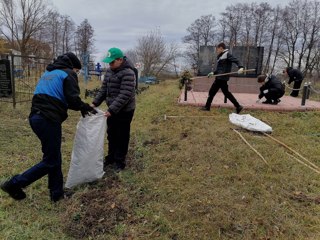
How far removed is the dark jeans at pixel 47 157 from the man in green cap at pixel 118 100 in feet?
2.49

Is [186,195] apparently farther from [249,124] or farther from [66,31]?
[66,31]

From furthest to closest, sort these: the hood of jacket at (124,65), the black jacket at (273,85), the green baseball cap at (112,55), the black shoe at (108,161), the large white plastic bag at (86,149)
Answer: the black jacket at (273,85)
the black shoe at (108,161)
the hood of jacket at (124,65)
the green baseball cap at (112,55)
the large white plastic bag at (86,149)

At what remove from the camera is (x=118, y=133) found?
4.04 metres

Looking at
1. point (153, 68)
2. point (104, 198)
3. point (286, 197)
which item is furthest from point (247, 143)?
point (153, 68)

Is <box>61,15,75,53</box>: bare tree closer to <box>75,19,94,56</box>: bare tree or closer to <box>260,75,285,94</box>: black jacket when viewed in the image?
<box>75,19,94,56</box>: bare tree

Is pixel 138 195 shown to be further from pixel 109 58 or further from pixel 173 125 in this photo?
pixel 173 125

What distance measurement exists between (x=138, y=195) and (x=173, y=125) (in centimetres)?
301

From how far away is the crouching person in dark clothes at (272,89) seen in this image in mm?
7879

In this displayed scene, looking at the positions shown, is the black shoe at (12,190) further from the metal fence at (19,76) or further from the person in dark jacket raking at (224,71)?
the metal fence at (19,76)

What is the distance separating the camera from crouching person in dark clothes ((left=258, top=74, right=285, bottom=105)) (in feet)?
25.8

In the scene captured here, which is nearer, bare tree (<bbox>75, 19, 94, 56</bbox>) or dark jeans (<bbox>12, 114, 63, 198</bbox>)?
dark jeans (<bbox>12, 114, 63, 198</bbox>)

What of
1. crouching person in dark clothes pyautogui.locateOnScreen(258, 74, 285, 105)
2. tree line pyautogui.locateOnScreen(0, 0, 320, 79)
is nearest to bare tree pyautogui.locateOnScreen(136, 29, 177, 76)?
tree line pyautogui.locateOnScreen(0, 0, 320, 79)

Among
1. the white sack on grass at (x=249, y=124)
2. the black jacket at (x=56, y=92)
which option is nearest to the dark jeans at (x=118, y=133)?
the black jacket at (x=56, y=92)

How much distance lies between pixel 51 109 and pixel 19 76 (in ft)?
29.2
